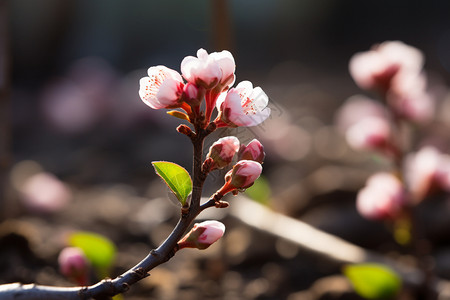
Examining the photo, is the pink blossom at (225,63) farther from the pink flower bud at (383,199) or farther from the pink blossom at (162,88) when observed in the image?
the pink flower bud at (383,199)

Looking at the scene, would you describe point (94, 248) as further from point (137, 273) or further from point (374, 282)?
point (374, 282)

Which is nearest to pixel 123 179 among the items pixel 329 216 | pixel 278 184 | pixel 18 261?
pixel 278 184

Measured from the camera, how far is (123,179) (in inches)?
95.9

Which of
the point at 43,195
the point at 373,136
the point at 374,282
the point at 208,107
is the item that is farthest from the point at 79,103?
the point at 208,107

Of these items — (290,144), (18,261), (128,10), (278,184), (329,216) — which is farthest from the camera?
(128,10)

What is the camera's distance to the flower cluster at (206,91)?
0.69 m

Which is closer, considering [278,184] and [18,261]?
[18,261]

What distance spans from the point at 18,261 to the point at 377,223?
96 centimetres

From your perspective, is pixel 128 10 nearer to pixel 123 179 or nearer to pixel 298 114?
pixel 298 114

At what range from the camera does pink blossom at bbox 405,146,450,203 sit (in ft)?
4.31

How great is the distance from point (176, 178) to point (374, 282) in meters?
0.58

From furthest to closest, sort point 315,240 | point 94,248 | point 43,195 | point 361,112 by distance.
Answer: point 361,112 → point 43,195 → point 315,240 → point 94,248

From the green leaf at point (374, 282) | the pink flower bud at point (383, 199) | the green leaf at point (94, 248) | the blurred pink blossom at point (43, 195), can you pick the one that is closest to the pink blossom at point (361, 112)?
the pink flower bud at point (383, 199)

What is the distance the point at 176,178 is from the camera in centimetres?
72
